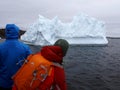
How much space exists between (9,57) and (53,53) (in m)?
0.82

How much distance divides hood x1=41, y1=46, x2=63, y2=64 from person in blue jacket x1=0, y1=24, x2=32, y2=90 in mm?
669

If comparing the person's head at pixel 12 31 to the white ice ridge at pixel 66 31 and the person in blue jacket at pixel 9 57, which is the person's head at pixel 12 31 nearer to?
the person in blue jacket at pixel 9 57

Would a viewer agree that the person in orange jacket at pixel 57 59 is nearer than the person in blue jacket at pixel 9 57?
Yes

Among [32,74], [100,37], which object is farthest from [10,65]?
[100,37]

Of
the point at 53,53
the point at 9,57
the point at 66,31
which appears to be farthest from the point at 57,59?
the point at 66,31

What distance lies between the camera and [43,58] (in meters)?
2.80

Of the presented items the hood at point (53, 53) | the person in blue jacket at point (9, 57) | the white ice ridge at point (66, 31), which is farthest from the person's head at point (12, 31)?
the white ice ridge at point (66, 31)

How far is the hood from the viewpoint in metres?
2.79

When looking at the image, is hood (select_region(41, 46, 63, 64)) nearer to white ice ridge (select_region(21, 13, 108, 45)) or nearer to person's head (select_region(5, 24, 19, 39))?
person's head (select_region(5, 24, 19, 39))

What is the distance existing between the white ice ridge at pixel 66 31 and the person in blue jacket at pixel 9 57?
29.2 metres

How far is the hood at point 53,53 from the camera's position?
2793 millimetres

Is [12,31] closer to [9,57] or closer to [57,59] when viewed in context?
[9,57]

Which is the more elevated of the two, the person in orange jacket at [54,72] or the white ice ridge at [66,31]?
the person in orange jacket at [54,72]

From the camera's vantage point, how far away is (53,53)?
2.81 meters
